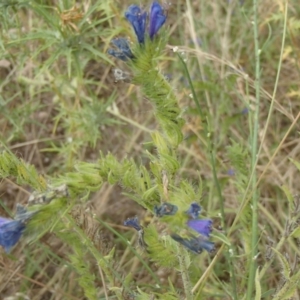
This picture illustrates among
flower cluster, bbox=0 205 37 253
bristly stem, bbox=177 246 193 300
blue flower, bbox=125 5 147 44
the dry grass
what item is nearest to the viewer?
flower cluster, bbox=0 205 37 253

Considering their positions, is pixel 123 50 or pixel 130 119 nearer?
pixel 123 50

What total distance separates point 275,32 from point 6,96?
46.5 inches

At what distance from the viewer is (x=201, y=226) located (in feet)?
3.03

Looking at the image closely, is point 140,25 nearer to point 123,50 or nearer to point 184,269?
point 123,50

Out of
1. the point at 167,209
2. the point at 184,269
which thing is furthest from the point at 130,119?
the point at 167,209

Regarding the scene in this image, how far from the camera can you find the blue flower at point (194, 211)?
3.05ft

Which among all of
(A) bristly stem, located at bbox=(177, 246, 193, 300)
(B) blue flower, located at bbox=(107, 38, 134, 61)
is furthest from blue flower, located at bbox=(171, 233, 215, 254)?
(B) blue flower, located at bbox=(107, 38, 134, 61)

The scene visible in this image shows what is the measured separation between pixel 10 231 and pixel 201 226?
0.30 meters

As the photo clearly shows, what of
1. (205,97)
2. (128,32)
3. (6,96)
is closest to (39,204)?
(128,32)

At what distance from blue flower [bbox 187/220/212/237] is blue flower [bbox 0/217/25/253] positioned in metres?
0.27

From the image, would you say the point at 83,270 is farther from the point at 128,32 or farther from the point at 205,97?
the point at 205,97

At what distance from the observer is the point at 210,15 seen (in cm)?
265

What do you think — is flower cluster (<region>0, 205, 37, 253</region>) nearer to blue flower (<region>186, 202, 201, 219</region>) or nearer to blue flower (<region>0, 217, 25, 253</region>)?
blue flower (<region>0, 217, 25, 253</region>)

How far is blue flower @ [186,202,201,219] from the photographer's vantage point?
3.05ft
